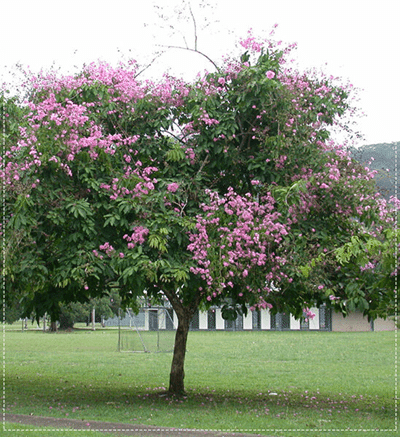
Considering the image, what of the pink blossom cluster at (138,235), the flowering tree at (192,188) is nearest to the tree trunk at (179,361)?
the flowering tree at (192,188)

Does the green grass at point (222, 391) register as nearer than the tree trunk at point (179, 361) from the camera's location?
Yes

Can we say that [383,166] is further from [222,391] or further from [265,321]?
[265,321]

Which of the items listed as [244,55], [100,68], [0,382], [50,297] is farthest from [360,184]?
[0,382]

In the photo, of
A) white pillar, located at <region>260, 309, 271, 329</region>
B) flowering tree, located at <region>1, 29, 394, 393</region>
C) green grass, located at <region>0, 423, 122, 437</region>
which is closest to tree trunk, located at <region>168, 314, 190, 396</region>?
flowering tree, located at <region>1, 29, 394, 393</region>

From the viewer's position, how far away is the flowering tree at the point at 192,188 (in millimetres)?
10953

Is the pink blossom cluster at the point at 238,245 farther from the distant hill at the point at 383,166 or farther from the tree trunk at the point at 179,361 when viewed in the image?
the tree trunk at the point at 179,361

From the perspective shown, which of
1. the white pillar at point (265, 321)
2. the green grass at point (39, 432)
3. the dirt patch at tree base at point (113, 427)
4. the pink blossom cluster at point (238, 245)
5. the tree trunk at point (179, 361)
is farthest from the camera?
the white pillar at point (265, 321)

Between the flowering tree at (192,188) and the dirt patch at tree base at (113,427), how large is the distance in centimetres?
233

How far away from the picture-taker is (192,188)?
40.4 feet

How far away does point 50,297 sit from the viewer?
1362cm

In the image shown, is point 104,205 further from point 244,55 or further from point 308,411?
point 308,411

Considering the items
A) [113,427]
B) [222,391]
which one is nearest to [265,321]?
[222,391]

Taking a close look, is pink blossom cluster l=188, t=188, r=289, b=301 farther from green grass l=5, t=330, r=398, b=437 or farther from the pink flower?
Result: green grass l=5, t=330, r=398, b=437

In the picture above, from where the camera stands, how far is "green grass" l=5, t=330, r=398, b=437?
1112cm
